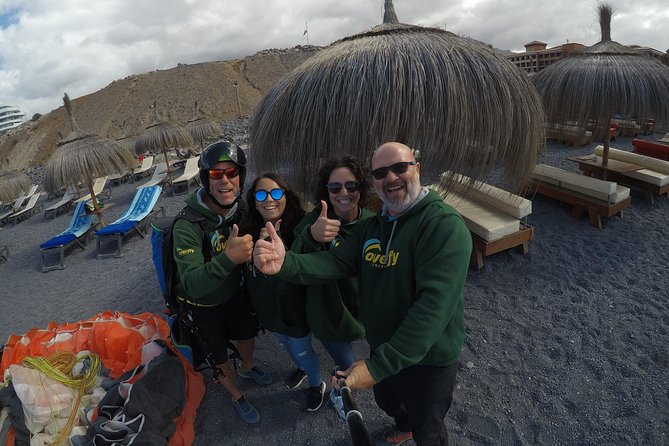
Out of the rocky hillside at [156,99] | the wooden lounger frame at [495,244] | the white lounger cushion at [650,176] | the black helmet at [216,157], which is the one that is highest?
the rocky hillside at [156,99]

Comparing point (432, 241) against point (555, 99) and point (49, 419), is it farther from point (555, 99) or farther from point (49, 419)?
point (555, 99)

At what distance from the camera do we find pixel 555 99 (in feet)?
18.5

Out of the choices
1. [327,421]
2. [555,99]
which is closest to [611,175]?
[555,99]

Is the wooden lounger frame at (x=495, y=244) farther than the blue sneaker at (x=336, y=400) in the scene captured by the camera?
Yes

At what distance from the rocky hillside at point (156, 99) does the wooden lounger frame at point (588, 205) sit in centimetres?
4165

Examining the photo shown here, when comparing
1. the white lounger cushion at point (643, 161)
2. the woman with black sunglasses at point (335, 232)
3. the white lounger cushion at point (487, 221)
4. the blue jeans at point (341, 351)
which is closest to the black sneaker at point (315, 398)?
the blue jeans at point (341, 351)

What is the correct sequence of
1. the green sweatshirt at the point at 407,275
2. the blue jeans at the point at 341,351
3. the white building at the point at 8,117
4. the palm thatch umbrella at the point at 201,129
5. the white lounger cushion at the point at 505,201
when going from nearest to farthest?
the green sweatshirt at the point at 407,275
the blue jeans at the point at 341,351
the white lounger cushion at the point at 505,201
the palm thatch umbrella at the point at 201,129
the white building at the point at 8,117

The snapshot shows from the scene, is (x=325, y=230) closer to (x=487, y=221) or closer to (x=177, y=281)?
(x=177, y=281)

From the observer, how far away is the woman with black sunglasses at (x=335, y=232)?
72.9 inches

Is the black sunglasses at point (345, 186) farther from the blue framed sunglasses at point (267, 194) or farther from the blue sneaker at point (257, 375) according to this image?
the blue sneaker at point (257, 375)

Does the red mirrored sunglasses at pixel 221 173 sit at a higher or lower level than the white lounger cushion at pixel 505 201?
higher

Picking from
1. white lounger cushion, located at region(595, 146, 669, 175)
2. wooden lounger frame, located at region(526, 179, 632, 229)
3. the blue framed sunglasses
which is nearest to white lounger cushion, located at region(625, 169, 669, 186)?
white lounger cushion, located at region(595, 146, 669, 175)

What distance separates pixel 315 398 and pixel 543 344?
2124 mm

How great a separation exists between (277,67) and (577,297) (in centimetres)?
6076
